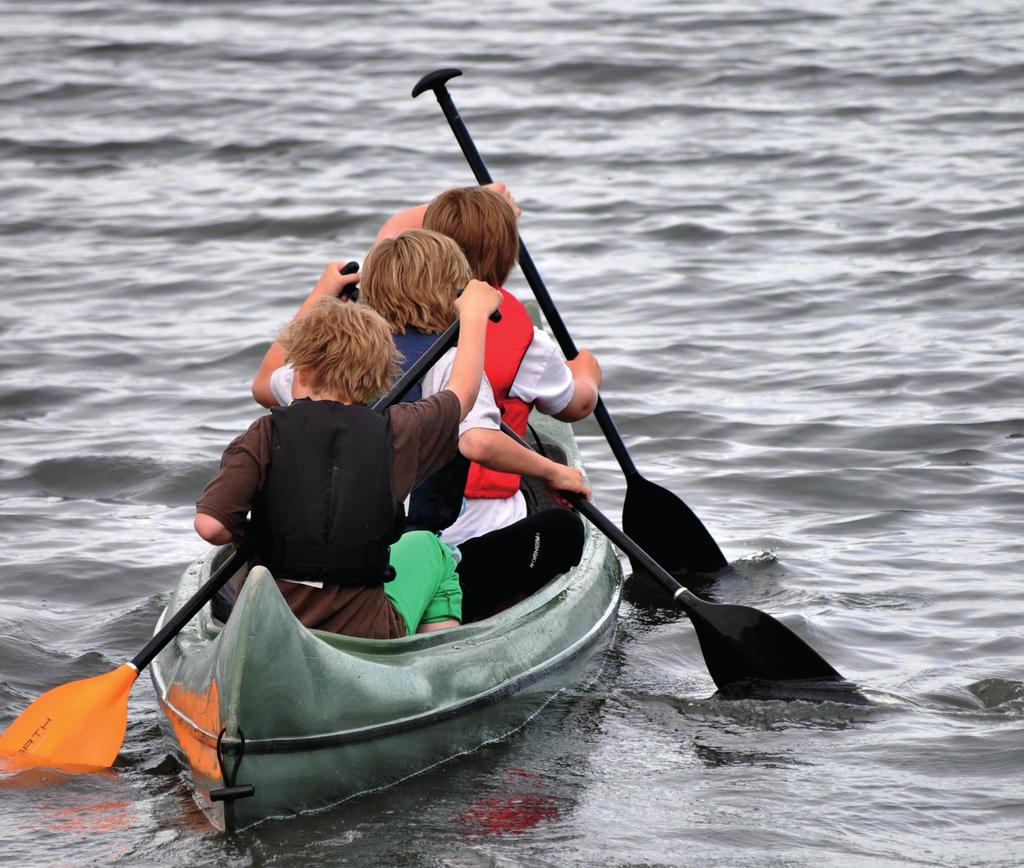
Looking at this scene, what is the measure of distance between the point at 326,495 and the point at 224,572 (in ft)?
2.02

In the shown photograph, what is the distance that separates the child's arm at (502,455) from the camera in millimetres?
4668

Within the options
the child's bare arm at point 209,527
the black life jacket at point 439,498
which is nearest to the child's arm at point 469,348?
the black life jacket at point 439,498

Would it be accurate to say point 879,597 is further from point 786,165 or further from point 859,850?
point 786,165

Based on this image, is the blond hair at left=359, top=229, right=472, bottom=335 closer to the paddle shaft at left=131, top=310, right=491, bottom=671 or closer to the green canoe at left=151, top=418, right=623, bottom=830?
the paddle shaft at left=131, top=310, right=491, bottom=671

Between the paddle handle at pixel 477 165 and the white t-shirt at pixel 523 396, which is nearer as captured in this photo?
the white t-shirt at pixel 523 396

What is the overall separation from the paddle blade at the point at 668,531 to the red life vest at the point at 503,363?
70.5 inches

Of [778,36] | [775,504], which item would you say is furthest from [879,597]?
[778,36]

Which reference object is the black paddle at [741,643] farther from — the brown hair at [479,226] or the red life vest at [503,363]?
the brown hair at [479,226]

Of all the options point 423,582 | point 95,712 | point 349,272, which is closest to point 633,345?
point 349,272

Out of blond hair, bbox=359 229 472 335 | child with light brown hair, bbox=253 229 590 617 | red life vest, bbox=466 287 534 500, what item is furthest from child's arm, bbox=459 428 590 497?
blond hair, bbox=359 229 472 335

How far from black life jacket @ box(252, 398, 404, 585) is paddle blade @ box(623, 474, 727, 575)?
110 inches

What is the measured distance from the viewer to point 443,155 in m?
15.4

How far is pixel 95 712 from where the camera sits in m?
4.64

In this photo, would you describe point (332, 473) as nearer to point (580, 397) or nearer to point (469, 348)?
point (469, 348)
